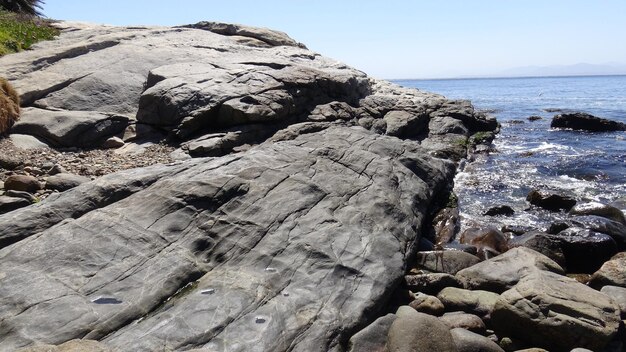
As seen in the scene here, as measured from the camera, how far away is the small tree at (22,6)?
2878cm

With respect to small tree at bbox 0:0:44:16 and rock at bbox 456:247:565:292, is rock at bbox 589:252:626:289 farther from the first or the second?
small tree at bbox 0:0:44:16

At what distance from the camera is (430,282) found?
9.33 meters

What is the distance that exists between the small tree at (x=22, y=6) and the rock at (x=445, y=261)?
93.1ft

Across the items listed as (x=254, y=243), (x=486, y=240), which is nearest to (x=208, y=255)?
(x=254, y=243)

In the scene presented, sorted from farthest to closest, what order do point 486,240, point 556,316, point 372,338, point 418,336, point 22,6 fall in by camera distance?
point 22,6 < point 486,240 < point 556,316 < point 372,338 < point 418,336

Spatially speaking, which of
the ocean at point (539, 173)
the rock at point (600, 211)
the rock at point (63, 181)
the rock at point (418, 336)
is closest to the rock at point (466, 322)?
the rock at point (418, 336)

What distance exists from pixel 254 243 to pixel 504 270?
15.9 ft

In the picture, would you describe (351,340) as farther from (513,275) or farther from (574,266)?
(574,266)

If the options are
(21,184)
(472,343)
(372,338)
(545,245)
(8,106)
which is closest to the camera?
(372,338)

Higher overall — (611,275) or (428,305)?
(428,305)

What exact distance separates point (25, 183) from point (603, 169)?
2136 centimetres

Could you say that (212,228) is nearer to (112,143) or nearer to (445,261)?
(445,261)

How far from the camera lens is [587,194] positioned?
1786cm

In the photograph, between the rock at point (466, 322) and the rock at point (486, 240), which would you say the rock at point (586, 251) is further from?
the rock at point (466, 322)
